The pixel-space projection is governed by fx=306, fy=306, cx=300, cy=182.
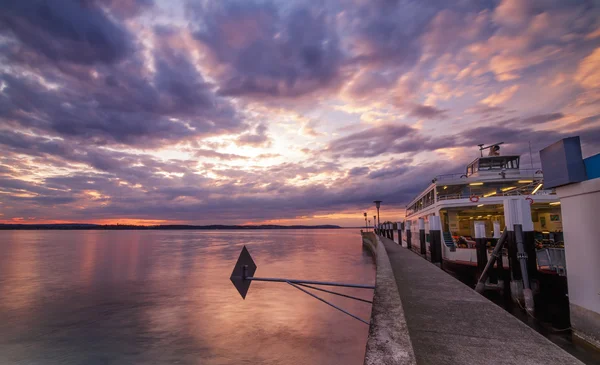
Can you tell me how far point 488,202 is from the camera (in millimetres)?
18359

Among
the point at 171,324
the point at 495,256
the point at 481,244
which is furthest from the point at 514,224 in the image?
the point at 171,324

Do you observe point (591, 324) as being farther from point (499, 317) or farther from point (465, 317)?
point (465, 317)

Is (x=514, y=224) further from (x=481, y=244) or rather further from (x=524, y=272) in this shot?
(x=481, y=244)

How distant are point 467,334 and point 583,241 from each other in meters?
4.70

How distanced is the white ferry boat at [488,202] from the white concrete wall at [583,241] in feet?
16.6

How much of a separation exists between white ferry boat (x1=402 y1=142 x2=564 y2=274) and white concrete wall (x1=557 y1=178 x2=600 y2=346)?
5.06 m

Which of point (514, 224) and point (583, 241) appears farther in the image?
point (514, 224)

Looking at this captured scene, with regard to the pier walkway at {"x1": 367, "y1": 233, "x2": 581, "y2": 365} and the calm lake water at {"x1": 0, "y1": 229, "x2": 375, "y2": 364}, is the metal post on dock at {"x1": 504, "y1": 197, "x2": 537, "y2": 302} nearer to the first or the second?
the pier walkway at {"x1": 367, "y1": 233, "x2": 581, "y2": 365}

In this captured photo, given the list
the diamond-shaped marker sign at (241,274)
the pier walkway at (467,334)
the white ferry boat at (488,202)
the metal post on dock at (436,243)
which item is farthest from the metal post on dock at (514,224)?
the diamond-shaped marker sign at (241,274)

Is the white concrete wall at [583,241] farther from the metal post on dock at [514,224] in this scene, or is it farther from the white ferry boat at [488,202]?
the white ferry boat at [488,202]

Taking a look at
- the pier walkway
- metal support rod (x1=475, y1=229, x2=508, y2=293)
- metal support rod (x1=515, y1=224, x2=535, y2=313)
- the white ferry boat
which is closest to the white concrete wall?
metal support rod (x1=515, y1=224, x2=535, y2=313)

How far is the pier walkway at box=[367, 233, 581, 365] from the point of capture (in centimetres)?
429

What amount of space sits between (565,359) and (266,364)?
23.3ft

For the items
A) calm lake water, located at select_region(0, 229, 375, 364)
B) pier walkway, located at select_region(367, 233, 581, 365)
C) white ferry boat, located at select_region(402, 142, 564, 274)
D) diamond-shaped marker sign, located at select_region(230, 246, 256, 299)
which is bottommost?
calm lake water, located at select_region(0, 229, 375, 364)
